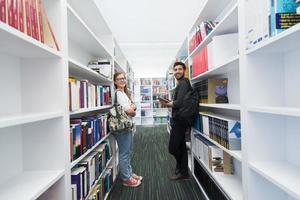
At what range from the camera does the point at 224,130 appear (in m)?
1.69

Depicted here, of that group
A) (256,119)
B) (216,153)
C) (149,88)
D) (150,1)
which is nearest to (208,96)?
(216,153)

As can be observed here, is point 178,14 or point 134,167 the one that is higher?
point 178,14

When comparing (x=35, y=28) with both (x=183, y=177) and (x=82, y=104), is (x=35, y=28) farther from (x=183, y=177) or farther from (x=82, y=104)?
(x=183, y=177)

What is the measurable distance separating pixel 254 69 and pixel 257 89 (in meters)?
0.12

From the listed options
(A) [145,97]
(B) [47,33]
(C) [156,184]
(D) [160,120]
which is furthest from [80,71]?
(D) [160,120]

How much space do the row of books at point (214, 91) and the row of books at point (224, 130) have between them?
0.63 ft

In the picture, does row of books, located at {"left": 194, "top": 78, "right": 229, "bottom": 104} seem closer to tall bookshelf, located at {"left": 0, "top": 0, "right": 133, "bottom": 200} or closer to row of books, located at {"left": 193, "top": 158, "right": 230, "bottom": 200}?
row of books, located at {"left": 193, "top": 158, "right": 230, "bottom": 200}

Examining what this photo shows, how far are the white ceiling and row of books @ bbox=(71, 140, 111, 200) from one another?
2690 millimetres

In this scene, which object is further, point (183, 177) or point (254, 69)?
point (183, 177)

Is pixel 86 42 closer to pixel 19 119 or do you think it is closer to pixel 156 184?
pixel 19 119

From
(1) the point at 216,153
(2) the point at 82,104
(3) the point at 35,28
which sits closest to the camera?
(3) the point at 35,28

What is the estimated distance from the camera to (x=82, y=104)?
1.71 m

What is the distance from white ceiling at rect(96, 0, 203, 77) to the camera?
12.0 ft

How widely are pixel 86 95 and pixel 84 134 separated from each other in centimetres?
36
